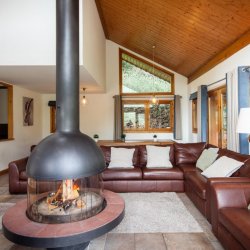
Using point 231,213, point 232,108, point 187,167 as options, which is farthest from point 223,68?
point 231,213

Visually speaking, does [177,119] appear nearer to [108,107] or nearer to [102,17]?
[108,107]

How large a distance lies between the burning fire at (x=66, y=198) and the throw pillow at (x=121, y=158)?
5.45ft

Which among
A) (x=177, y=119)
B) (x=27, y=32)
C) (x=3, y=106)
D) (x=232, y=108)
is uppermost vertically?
(x=27, y=32)

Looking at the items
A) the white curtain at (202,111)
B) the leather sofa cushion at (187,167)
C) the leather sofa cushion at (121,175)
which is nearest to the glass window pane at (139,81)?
the white curtain at (202,111)

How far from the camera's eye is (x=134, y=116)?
763 cm

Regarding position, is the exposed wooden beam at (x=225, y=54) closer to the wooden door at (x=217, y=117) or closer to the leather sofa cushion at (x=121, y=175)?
the wooden door at (x=217, y=117)

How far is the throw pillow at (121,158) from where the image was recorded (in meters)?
4.15

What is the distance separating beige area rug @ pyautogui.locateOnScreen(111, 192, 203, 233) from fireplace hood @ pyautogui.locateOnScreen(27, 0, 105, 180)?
2.94 ft

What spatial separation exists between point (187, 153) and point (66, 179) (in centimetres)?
296

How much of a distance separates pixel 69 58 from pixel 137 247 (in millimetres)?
2066

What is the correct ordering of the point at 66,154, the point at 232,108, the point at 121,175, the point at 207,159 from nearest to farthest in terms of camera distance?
1. the point at 66,154
2. the point at 207,159
3. the point at 121,175
4. the point at 232,108

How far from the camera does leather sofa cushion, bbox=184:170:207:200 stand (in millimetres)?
2871

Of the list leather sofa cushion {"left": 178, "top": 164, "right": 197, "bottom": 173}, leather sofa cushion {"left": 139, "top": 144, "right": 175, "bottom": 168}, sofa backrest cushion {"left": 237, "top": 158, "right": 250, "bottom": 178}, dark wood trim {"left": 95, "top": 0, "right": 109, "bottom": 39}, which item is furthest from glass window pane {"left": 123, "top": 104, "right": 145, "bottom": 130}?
sofa backrest cushion {"left": 237, "top": 158, "right": 250, "bottom": 178}

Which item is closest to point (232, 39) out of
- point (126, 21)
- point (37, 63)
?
point (126, 21)
